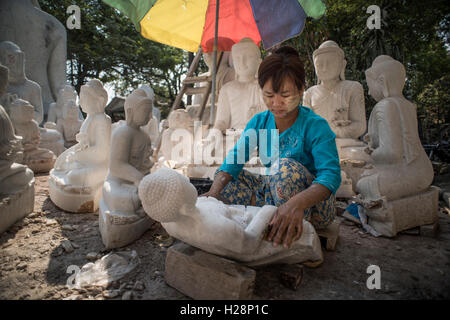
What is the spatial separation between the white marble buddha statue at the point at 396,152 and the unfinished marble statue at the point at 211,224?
1.28 meters

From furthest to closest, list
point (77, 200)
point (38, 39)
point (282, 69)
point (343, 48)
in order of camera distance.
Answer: point (343, 48) < point (38, 39) < point (77, 200) < point (282, 69)

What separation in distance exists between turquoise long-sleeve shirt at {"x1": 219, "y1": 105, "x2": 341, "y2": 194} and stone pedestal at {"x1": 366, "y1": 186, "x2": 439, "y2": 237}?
0.99 meters

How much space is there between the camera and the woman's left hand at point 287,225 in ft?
4.31

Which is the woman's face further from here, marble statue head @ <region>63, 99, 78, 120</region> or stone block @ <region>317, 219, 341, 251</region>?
marble statue head @ <region>63, 99, 78, 120</region>

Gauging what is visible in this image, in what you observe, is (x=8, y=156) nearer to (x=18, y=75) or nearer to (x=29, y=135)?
(x=29, y=135)

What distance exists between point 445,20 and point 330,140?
29.8ft

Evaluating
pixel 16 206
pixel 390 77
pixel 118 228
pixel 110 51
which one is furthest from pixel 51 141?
pixel 110 51

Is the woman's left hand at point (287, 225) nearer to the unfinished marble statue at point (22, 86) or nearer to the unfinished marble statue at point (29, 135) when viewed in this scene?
the unfinished marble statue at point (29, 135)

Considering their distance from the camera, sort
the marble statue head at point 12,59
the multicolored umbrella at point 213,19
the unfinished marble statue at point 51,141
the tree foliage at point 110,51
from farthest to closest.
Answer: the tree foliage at point 110,51 → the unfinished marble statue at point 51,141 → the marble statue head at point 12,59 → the multicolored umbrella at point 213,19

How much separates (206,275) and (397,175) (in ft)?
6.55

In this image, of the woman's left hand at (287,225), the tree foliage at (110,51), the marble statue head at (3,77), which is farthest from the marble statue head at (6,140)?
the tree foliage at (110,51)

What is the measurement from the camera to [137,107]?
234 cm

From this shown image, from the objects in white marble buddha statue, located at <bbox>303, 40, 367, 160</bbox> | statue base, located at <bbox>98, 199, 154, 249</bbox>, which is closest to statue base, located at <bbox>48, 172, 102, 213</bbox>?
statue base, located at <bbox>98, 199, 154, 249</bbox>
